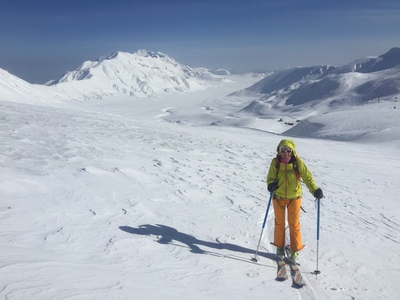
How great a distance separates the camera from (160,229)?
5906 millimetres

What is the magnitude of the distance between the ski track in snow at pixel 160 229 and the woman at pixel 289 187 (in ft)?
1.60

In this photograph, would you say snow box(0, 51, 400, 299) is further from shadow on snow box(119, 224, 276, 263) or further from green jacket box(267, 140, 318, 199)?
green jacket box(267, 140, 318, 199)

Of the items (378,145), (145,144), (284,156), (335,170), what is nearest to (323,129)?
(378,145)

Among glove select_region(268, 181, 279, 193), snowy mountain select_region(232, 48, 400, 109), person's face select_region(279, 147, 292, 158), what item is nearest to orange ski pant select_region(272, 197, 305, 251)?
glove select_region(268, 181, 279, 193)

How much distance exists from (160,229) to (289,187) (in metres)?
2.45

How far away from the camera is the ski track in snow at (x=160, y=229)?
160 inches

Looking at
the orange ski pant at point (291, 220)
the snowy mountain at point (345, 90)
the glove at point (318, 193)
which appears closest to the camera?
the glove at point (318, 193)

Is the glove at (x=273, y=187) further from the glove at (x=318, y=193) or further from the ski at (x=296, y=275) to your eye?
the ski at (x=296, y=275)

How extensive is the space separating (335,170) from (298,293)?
9.81m

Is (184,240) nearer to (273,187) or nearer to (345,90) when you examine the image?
(273,187)

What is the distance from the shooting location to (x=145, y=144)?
13320mm

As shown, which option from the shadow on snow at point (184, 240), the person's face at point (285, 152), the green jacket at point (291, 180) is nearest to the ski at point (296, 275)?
the shadow on snow at point (184, 240)

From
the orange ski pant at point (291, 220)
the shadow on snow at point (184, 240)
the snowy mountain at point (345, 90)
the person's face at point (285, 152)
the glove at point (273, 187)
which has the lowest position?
the shadow on snow at point (184, 240)

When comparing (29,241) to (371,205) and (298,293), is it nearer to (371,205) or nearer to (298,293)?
(298,293)
